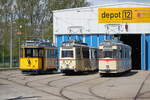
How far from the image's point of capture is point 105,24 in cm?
4672

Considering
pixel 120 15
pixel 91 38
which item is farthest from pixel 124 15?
pixel 91 38

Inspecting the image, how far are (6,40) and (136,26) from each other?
26.4 metres

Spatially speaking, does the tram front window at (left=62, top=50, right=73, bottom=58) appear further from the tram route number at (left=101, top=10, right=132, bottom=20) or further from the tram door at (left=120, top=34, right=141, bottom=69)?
the tram door at (left=120, top=34, right=141, bottom=69)

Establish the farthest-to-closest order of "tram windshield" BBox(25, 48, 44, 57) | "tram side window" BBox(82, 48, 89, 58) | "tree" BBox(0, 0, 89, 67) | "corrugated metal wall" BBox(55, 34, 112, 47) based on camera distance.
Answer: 1. "tree" BBox(0, 0, 89, 67)
2. "corrugated metal wall" BBox(55, 34, 112, 47)
3. "tram side window" BBox(82, 48, 89, 58)
4. "tram windshield" BBox(25, 48, 44, 57)

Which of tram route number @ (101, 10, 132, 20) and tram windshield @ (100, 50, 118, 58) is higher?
tram route number @ (101, 10, 132, 20)

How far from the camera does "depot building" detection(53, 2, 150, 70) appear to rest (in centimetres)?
4547

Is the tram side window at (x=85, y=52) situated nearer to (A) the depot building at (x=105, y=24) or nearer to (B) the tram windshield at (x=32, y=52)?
(B) the tram windshield at (x=32, y=52)

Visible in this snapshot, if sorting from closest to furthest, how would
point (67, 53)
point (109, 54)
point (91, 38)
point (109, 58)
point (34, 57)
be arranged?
point (109, 58) < point (109, 54) < point (67, 53) < point (34, 57) < point (91, 38)

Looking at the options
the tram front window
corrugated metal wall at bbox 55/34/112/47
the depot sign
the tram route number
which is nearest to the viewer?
the tram front window

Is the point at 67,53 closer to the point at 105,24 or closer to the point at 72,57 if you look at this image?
the point at 72,57

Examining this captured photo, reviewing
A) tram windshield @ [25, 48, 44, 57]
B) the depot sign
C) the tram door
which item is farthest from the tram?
the tram door

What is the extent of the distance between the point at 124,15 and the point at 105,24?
96.8 inches

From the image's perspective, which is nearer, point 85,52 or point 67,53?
point 67,53

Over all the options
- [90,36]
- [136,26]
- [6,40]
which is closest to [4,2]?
[6,40]
